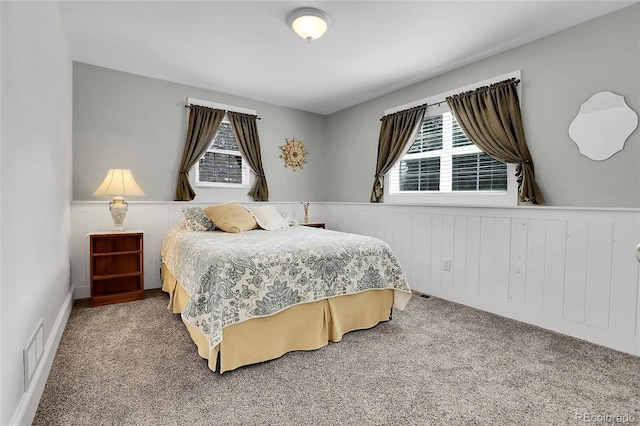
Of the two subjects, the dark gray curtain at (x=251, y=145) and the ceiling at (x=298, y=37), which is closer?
the ceiling at (x=298, y=37)

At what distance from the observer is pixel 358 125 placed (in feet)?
14.6

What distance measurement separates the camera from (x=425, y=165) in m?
3.63

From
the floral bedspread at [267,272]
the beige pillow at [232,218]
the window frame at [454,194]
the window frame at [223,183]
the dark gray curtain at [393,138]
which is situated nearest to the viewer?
the floral bedspread at [267,272]

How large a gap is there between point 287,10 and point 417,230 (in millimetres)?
2504

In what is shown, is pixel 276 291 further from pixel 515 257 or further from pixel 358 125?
pixel 358 125

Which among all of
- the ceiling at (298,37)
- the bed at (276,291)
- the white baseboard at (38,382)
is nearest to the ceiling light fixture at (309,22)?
the ceiling at (298,37)

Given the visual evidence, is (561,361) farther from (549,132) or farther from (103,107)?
(103,107)

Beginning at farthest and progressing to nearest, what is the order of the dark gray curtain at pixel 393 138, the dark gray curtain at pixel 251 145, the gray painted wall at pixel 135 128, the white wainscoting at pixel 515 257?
1. the dark gray curtain at pixel 251 145
2. the dark gray curtain at pixel 393 138
3. the gray painted wall at pixel 135 128
4. the white wainscoting at pixel 515 257

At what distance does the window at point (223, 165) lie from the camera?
3945mm

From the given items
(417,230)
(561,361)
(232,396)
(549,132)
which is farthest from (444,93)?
(232,396)

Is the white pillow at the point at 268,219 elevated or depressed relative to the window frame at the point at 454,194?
depressed

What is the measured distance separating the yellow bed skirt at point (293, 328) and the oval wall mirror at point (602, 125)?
6.20 ft

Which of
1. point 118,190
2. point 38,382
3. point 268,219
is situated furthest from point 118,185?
point 38,382

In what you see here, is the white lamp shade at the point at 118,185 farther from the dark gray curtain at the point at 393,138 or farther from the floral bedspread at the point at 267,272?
the dark gray curtain at the point at 393,138
